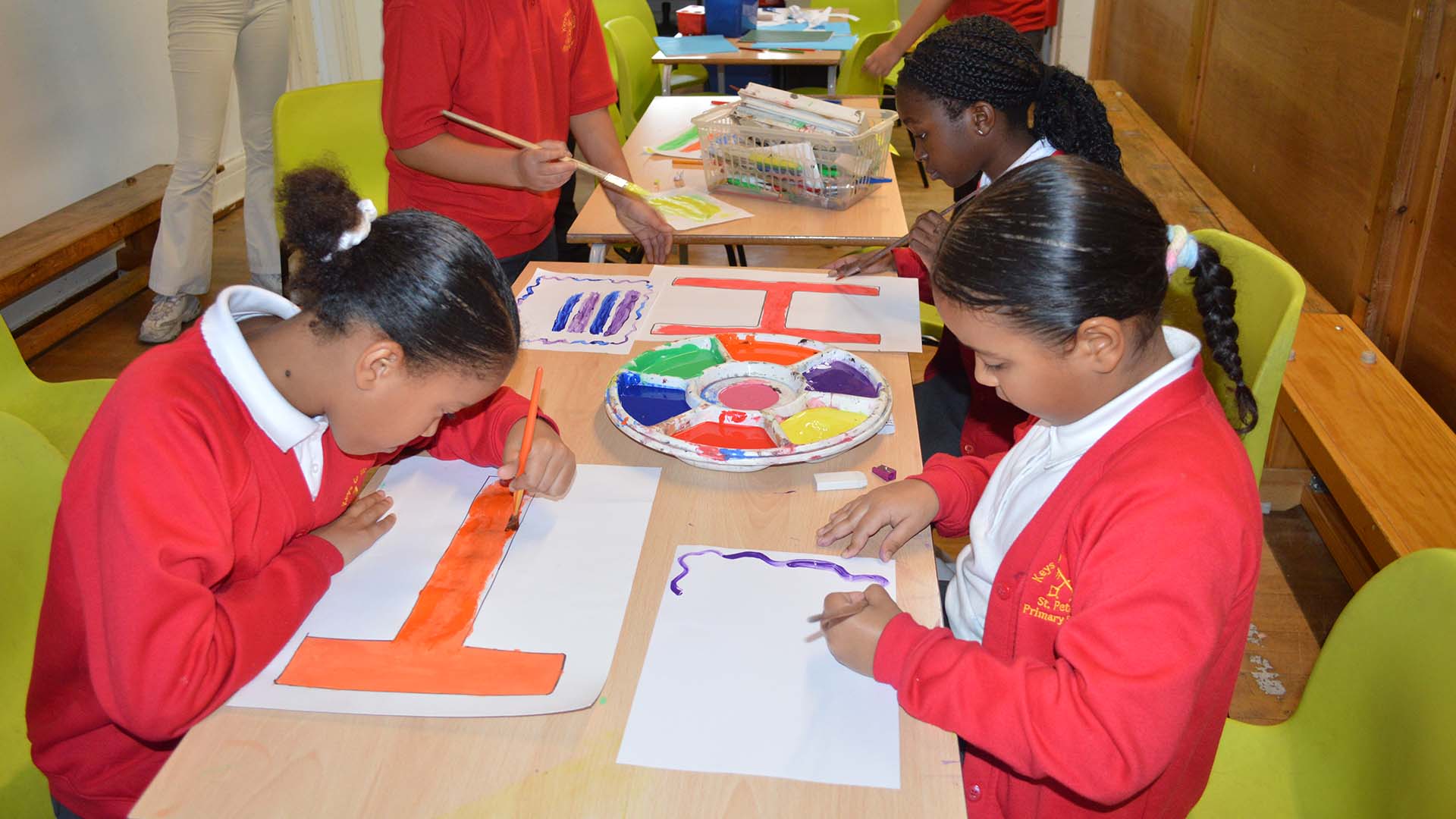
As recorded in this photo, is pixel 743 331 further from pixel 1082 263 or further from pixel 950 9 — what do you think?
pixel 950 9

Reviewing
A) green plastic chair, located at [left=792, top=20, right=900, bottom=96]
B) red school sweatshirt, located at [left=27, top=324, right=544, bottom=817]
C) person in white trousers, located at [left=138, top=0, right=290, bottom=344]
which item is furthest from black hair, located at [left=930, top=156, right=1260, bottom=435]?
green plastic chair, located at [left=792, top=20, right=900, bottom=96]

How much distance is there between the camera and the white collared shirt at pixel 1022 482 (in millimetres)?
1036

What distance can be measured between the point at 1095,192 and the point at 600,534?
2.01 feet

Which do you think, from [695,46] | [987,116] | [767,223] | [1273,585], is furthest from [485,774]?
[695,46]

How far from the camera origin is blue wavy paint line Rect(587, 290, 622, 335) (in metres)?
1.70

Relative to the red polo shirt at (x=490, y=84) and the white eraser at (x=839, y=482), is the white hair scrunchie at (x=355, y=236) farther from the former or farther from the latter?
the red polo shirt at (x=490, y=84)

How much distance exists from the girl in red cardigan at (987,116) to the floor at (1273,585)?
0.76 m

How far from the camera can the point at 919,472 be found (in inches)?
50.3

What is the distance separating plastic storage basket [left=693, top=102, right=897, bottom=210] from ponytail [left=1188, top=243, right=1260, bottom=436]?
3.75 feet

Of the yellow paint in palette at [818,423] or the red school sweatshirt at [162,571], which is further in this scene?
the yellow paint in palette at [818,423]

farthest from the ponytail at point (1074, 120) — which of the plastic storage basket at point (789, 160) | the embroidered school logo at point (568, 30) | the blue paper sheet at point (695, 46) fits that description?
the blue paper sheet at point (695, 46)

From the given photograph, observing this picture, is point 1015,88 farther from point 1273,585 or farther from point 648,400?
point 1273,585

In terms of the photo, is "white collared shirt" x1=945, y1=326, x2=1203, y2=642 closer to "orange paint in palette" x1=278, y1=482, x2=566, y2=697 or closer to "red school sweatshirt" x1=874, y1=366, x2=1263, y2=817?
"red school sweatshirt" x1=874, y1=366, x2=1263, y2=817

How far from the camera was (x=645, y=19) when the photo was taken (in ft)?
14.9
